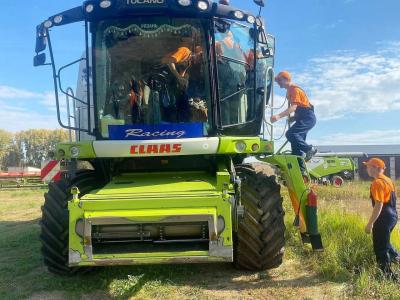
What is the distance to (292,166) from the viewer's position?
18.6 ft

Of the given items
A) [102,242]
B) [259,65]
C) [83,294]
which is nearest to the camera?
[102,242]

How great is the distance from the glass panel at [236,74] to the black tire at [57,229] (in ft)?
6.60

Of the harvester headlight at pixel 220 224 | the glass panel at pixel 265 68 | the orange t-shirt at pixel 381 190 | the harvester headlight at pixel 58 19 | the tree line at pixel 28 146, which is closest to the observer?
the harvester headlight at pixel 220 224

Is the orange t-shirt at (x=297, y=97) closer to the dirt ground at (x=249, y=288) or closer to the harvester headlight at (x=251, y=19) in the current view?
the harvester headlight at (x=251, y=19)

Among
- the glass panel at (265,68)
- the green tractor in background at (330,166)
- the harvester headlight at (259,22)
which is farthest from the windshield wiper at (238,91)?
the green tractor in background at (330,166)

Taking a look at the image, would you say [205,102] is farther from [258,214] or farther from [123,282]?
[123,282]

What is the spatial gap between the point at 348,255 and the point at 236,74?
2.53 m

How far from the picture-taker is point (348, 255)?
5.31 m

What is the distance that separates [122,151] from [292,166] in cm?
204

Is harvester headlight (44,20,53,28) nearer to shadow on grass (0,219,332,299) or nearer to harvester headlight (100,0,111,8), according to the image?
harvester headlight (100,0,111,8)

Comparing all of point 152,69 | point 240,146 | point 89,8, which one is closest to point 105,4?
point 89,8

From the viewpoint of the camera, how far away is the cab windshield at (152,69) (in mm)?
5637

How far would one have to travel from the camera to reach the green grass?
14.7 ft

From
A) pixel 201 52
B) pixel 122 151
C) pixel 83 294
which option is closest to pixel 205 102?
pixel 201 52
